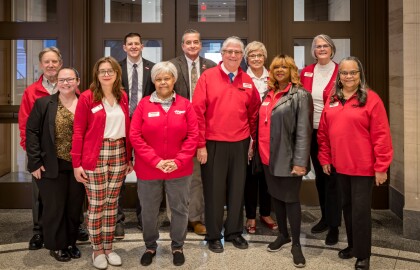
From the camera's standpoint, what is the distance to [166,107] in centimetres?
317

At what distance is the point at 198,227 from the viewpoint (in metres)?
3.95

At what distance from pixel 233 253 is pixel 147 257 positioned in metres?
0.64

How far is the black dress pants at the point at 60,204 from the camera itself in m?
3.23

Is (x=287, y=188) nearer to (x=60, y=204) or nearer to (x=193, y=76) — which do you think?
(x=193, y=76)

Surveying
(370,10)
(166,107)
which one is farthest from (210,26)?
(166,107)

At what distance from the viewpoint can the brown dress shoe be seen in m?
3.92

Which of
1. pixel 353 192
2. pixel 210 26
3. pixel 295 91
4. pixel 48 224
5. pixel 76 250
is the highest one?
pixel 210 26

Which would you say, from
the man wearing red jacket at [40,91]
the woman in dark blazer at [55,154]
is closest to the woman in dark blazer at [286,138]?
the woman in dark blazer at [55,154]

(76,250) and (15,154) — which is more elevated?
(15,154)

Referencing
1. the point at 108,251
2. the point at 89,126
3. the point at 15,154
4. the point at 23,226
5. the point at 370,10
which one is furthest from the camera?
the point at 15,154

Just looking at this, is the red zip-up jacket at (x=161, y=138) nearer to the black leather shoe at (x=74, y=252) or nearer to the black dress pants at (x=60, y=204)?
the black dress pants at (x=60, y=204)

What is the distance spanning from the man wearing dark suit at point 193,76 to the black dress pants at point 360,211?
1313mm

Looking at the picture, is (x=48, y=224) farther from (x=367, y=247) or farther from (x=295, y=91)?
(x=367, y=247)

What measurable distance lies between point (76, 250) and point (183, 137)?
3.86ft
